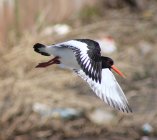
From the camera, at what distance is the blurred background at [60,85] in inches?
140

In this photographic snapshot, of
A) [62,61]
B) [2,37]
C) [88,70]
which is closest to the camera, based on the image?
[88,70]

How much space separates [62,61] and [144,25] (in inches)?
170

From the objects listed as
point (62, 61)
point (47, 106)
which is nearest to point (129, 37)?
point (47, 106)

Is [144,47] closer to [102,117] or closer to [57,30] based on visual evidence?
[57,30]

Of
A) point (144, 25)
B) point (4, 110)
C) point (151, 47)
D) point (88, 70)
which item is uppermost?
point (144, 25)

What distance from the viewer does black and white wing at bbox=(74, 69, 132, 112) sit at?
4.11 feet

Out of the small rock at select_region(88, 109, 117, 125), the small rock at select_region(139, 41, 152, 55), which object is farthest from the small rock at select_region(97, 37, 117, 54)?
the small rock at select_region(88, 109, 117, 125)

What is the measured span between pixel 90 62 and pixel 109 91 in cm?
24

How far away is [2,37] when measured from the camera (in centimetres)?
432

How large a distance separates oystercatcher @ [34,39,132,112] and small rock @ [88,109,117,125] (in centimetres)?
225

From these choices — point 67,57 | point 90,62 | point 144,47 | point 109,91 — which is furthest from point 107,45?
point 90,62

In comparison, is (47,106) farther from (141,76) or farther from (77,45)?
(77,45)

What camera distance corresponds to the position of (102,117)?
3705mm

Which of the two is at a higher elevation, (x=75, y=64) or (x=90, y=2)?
(x=90, y=2)
